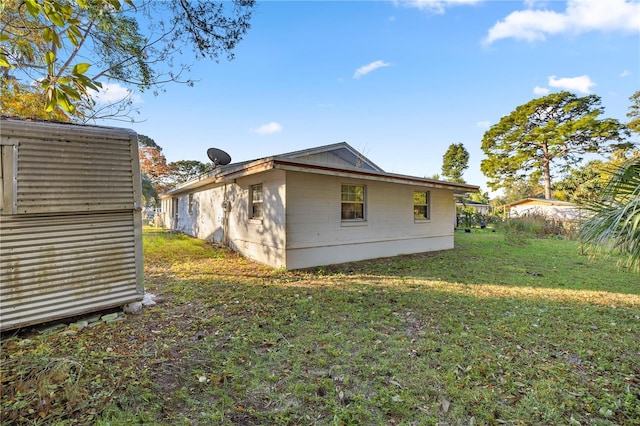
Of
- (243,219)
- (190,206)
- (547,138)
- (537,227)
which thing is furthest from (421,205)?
(547,138)

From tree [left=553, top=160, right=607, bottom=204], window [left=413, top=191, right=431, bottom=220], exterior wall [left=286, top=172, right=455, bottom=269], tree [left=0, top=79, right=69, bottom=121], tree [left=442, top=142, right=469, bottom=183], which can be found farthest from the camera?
tree [left=442, top=142, right=469, bottom=183]

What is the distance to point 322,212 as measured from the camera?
294 inches

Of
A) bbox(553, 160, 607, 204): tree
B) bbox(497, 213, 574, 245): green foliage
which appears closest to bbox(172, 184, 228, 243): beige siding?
bbox(497, 213, 574, 245): green foliage

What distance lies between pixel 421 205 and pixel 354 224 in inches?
139

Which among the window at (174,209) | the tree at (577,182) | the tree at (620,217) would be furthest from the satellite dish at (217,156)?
the tree at (577,182)

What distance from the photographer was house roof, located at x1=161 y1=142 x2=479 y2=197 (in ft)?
20.7

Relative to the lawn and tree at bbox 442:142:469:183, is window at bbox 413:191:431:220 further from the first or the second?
tree at bbox 442:142:469:183

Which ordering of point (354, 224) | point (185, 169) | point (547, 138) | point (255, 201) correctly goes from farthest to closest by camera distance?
point (185, 169) < point (547, 138) < point (255, 201) < point (354, 224)

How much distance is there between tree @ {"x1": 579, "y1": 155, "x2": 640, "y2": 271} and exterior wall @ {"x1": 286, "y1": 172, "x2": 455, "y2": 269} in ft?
16.9

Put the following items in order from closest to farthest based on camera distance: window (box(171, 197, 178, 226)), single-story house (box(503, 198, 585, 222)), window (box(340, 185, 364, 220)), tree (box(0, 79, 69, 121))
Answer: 1. tree (box(0, 79, 69, 121))
2. window (box(340, 185, 364, 220))
3. window (box(171, 197, 178, 226))
4. single-story house (box(503, 198, 585, 222))

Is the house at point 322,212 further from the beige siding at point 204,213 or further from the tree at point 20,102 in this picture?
the tree at point 20,102

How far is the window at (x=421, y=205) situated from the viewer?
10.1 meters

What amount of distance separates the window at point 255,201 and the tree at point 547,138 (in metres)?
31.7

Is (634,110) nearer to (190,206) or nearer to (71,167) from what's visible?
(190,206)
